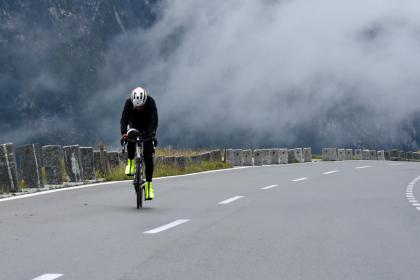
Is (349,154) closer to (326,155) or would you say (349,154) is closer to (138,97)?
(326,155)

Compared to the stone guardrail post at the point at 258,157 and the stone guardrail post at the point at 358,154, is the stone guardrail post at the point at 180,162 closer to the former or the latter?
the stone guardrail post at the point at 258,157

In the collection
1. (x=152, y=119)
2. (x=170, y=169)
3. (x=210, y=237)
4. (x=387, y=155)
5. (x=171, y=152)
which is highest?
(x=152, y=119)

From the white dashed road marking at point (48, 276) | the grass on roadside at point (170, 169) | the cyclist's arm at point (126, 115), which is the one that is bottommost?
the white dashed road marking at point (48, 276)

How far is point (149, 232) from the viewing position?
9.35 metres

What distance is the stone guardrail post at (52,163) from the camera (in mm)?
18328

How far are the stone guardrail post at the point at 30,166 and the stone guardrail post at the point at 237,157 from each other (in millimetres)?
20928

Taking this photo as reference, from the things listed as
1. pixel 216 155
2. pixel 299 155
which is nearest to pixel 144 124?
pixel 216 155

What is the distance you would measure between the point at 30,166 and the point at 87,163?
3.12 metres

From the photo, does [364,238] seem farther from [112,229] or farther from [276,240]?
[112,229]

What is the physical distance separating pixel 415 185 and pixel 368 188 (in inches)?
88.1

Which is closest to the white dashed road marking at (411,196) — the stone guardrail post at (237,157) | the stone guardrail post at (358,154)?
the stone guardrail post at (237,157)

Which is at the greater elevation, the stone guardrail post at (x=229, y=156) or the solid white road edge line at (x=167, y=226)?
the stone guardrail post at (x=229, y=156)

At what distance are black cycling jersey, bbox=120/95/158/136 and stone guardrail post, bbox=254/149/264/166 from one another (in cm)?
2813

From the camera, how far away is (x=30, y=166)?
17.3 meters
